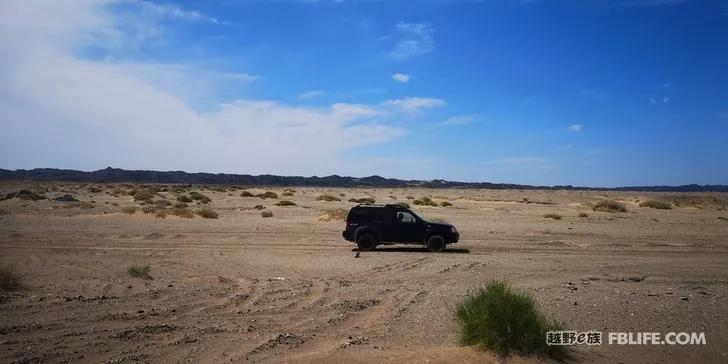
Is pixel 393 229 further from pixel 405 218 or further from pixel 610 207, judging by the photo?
pixel 610 207

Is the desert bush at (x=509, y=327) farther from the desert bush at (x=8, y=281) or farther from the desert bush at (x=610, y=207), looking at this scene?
the desert bush at (x=610, y=207)

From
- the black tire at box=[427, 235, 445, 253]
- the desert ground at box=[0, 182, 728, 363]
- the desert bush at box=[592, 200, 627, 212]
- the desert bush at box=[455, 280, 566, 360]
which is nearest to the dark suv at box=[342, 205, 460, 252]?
the black tire at box=[427, 235, 445, 253]

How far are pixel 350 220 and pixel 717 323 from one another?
493 inches

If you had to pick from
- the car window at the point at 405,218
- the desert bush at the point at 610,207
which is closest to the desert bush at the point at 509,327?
the car window at the point at 405,218

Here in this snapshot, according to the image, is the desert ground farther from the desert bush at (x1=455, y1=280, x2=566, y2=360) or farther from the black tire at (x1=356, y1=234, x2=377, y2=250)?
the black tire at (x1=356, y1=234, x2=377, y2=250)

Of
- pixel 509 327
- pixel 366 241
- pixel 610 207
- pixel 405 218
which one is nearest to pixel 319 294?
pixel 509 327

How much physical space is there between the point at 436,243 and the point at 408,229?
114 centimetres

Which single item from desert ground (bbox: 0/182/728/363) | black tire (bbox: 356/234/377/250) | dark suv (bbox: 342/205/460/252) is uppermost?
dark suv (bbox: 342/205/460/252)

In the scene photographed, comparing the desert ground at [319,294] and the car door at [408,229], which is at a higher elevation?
the car door at [408,229]

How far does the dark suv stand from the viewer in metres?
19.2

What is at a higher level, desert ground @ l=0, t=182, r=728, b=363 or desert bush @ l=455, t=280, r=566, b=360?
desert bush @ l=455, t=280, r=566, b=360

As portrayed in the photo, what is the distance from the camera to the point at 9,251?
18297 mm

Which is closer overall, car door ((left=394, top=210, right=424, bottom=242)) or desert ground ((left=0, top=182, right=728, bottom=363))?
desert ground ((left=0, top=182, right=728, bottom=363))

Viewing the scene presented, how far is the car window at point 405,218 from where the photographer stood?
19625mm
